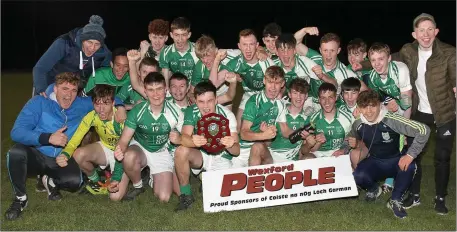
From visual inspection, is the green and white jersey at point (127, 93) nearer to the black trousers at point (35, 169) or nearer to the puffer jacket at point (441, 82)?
the black trousers at point (35, 169)

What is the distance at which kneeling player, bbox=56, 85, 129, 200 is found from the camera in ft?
18.0

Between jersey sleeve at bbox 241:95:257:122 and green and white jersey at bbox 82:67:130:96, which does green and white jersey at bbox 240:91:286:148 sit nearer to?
jersey sleeve at bbox 241:95:257:122

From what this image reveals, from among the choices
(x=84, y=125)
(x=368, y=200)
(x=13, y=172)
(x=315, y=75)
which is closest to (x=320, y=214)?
(x=368, y=200)

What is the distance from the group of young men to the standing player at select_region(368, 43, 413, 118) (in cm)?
1

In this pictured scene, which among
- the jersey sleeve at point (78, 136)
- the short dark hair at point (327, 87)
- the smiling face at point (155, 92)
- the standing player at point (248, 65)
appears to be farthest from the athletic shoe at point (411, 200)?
the jersey sleeve at point (78, 136)

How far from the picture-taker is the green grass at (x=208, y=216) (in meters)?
4.79

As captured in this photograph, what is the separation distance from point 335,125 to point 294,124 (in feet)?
1.23

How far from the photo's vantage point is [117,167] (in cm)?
561

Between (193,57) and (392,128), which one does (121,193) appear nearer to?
(193,57)

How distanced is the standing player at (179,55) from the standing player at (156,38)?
114mm

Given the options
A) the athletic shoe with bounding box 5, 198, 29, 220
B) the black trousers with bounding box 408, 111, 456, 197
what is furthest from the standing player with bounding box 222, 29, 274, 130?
the athletic shoe with bounding box 5, 198, 29, 220

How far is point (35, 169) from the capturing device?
5438mm

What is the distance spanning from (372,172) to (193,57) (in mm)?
2221

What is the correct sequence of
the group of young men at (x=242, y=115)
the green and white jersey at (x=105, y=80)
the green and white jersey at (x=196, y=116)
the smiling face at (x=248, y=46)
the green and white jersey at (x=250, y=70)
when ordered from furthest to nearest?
the green and white jersey at (x=105, y=80) < the green and white jersey at (x=250, y=70) < the smiling face at (x=248, y=46) < the green and white jersey at (x=196, y=116) < the group of young men at (x=242, y=115)
